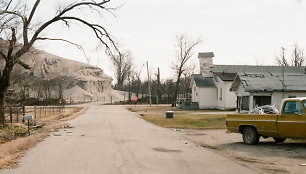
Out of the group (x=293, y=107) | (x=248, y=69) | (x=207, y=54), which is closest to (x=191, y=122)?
(x=293, y=107)

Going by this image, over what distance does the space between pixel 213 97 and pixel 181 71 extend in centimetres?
2178

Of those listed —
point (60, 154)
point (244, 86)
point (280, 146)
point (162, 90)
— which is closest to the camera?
point (60, 154)

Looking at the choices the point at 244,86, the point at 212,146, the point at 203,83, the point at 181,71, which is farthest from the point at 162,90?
the point at 212,146

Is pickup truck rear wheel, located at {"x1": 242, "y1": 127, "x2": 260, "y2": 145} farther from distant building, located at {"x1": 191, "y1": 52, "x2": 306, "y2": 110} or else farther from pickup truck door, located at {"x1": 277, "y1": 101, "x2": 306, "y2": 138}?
distant building, located at {"x1": 191, "y1": 52, "x2": 306, "y2": 110}

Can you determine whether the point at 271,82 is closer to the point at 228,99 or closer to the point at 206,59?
the point at 228,99

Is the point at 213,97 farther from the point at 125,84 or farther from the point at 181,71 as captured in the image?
the point at 125,84

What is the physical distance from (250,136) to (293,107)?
231 centimetres

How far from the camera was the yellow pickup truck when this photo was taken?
1472 centimetres

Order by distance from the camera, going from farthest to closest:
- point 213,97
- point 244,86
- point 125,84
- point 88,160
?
point 125,84 → point 213,97 → point 244,86 → point 88,160

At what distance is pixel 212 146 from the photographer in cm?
1655

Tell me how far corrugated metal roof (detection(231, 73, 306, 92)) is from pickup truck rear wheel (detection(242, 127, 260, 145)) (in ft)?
68.7

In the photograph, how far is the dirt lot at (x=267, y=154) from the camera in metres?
11.2

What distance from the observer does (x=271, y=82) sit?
129 ft

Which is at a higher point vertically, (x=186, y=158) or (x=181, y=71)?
(x=181, y=71)
